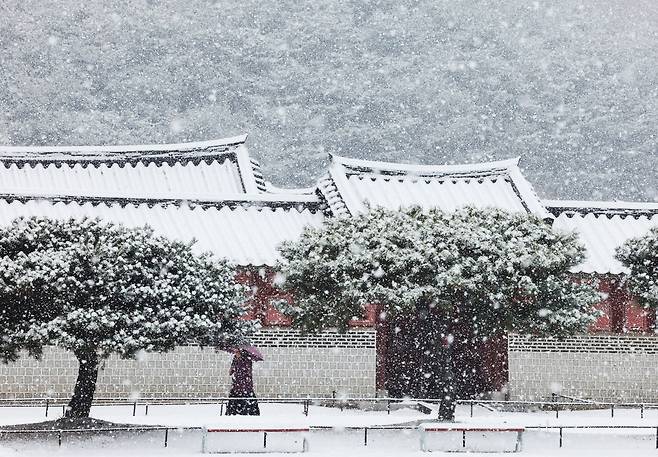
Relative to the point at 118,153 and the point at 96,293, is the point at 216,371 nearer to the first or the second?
the point at 96,293

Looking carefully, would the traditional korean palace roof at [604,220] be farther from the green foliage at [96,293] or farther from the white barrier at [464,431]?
the green foliage at [96,293]

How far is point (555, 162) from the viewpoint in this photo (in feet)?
320

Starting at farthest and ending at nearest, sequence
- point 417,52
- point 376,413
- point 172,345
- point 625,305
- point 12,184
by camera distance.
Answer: point 417,52 → point 12,184 → point 625,305 → point 376,413 → point 172,345

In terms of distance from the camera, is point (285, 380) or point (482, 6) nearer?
point (285, 380)

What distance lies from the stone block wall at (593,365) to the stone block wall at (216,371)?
517 cm

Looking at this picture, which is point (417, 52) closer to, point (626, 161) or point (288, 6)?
point (288, 6)

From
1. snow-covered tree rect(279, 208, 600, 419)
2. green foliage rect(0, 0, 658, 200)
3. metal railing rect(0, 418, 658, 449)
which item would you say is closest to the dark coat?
metal railing rect(0, 418, 658, 449)

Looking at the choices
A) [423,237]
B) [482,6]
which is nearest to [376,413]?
[423,237]

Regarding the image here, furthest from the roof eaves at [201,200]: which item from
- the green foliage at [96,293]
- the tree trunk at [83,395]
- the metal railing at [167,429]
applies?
the metal railing at [167,429]

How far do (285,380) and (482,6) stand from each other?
98.9 meters

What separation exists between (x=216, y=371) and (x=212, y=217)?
19.4 feet

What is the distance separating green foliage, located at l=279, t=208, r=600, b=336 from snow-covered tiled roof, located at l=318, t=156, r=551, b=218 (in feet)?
27.9

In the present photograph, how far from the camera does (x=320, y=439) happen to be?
19.7 meters

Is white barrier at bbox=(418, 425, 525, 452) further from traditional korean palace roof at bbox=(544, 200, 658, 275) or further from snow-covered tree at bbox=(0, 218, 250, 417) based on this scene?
traditional korean palace roof at bbox=(544, 200, 658, 275)
